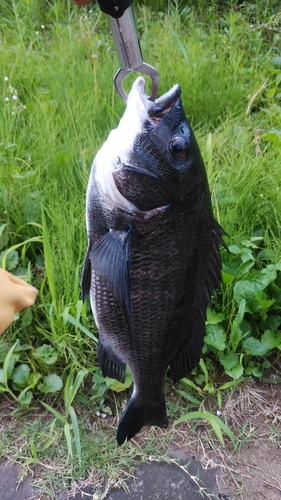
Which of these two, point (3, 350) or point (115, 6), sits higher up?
point (115, 6)

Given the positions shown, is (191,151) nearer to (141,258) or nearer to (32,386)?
(141,258)

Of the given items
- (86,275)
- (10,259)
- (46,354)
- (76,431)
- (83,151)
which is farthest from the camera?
(83,151)

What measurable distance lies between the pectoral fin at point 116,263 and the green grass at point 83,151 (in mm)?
754

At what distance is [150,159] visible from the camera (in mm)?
1173

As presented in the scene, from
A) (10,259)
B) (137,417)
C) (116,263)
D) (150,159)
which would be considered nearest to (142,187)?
(150,159)

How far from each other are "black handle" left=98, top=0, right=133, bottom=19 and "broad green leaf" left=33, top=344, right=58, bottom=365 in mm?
1487

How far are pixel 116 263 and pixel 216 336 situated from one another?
1.09 metres

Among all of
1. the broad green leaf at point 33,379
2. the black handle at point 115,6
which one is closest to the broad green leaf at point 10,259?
the broad green leaf at point 33,379

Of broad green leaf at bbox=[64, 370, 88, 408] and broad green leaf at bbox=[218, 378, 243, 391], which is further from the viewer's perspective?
broad green leaf at bbox=[218, 378, 243, 391]

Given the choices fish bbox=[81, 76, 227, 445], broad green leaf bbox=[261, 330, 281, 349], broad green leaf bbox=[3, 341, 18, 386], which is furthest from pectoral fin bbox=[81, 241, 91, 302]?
broad green leaf bbox=[261, 330, 281, 349]

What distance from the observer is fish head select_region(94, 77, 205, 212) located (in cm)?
115

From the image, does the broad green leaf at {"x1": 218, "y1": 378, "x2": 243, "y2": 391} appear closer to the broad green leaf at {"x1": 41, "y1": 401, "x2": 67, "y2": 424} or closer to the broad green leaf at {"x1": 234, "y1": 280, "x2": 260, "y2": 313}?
the broad green leaf at {"x1": 234, "y1": 280, "x2": 260, "y2": 313}

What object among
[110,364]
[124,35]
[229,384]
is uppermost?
[124,35]

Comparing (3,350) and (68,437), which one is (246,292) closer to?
(68,437)
